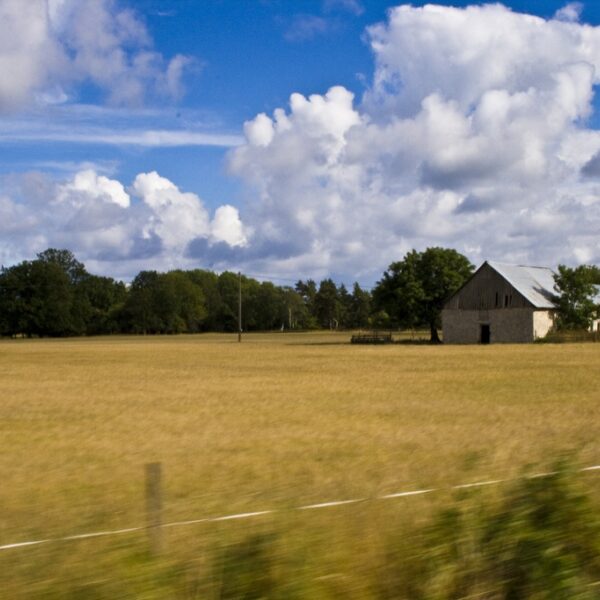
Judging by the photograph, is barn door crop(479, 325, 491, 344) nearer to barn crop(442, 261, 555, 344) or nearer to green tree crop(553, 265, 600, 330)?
barn crop(442, 261, 555, 344)

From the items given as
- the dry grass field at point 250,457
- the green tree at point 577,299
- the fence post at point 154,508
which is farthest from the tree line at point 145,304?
the fence post at point 154,508

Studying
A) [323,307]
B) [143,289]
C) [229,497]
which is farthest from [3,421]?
[323,307]

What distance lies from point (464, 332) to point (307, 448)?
224 ft

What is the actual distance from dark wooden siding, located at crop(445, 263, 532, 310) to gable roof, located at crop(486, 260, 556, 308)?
0.53 meters

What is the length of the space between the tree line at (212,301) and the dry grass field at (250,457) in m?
50.3

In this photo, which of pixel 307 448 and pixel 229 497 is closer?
pixel 229 497

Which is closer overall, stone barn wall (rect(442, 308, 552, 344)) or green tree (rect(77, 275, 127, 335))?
stone barn wall (rect(442, 308, 552, 344))

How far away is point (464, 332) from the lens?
80.6m

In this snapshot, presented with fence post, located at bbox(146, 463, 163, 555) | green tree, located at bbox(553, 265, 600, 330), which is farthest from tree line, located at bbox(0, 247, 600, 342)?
fence post, located at bbox(146, 463, 163, 555)

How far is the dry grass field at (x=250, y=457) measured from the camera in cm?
506

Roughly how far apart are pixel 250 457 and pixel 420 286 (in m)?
71.7

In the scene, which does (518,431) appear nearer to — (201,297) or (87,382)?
(87,382)

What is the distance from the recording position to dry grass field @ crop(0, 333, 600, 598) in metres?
5.06

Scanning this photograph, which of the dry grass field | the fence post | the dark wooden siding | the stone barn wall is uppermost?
the dark wooden siding
